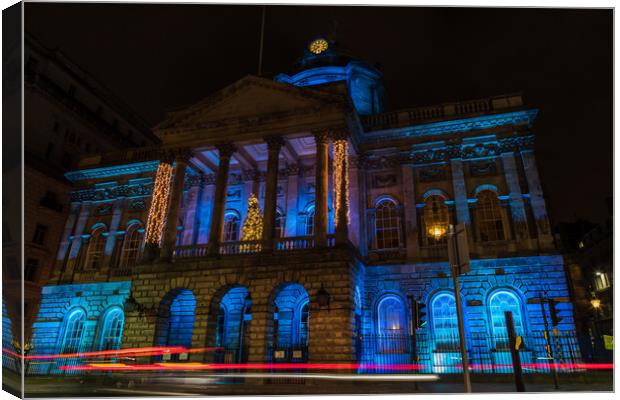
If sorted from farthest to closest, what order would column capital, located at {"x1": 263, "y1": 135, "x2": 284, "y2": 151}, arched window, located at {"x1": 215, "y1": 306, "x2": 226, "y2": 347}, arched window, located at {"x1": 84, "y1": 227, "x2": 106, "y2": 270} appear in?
arched window, located at {"x1": 84, "y1": 227, "x2": 106, "y2": 270} → column capital, located at {"x1": 263, "y1": 135, "x2": 284, "y2": 151} → arched window, located at {"x1": 215, "y1": 306, "x2": 226, "y2": 347}

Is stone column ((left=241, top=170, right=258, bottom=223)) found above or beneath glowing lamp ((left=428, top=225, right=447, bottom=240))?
above

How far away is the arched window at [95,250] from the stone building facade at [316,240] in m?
0.13

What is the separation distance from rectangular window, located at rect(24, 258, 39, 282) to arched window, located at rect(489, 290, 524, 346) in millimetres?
25887

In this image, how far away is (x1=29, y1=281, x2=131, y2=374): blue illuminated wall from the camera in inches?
936

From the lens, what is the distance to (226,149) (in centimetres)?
2195

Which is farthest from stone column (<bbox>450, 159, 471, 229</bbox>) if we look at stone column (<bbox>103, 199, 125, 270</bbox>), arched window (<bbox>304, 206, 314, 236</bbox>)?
stone column (<bbox>103, 199, 125, 270</bbox>)

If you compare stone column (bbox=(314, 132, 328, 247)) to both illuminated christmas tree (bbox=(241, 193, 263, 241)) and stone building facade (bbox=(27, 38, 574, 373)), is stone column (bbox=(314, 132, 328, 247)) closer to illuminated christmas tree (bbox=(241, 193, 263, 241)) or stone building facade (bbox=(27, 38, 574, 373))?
stone building facade (bbox=(27, 38, 574, 373))

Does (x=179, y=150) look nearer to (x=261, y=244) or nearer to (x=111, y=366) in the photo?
(x=261, y=244)

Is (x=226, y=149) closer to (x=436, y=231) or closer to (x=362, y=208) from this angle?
(x=362, y=208)

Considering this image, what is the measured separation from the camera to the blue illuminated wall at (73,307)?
23.8 metres

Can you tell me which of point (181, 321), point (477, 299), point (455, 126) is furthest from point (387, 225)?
point (181, 321)

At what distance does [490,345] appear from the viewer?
18.4 m

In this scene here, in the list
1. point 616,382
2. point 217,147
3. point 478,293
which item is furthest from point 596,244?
point 217,147

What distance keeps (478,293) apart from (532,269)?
2.55m
